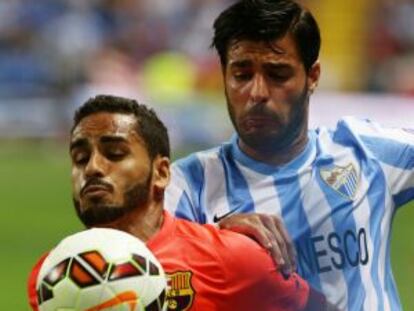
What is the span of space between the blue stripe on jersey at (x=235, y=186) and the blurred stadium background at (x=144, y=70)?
38.6 ft

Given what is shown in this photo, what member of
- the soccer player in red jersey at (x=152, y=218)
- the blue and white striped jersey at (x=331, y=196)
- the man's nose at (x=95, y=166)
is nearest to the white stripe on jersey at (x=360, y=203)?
the blue and white striped jersey at (x=331, y=196)

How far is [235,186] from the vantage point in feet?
21.4

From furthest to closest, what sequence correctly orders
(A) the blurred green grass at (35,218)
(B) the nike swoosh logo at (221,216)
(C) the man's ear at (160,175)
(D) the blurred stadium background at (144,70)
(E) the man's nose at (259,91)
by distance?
1. (D) the blurred stadium background at (144,70)
2. (A) the blurred green grass at (35,218)
3. (B) the nike swoosh logo at (221,216)
4. (E) the man's nose at (259,91)
5. (C) the man's ear at (160,175)

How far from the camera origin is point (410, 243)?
1520 centimetres

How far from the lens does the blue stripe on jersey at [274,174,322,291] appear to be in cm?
632

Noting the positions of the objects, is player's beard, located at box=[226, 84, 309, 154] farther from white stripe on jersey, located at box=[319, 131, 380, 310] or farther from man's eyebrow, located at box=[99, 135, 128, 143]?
man's eyebrow, located at box=[99, 135, 128, 143]

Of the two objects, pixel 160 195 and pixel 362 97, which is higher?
pixel 160 195

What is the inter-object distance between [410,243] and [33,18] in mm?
12635

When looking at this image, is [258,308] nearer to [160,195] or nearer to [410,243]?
[160,195]

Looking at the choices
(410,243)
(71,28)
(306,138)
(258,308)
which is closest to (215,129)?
(71,28)

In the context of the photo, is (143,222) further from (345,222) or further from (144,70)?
(144,70)

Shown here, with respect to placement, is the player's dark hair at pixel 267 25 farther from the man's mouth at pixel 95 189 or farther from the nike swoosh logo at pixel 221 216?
the man's mouth at pixel 95 189

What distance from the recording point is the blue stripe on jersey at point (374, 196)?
6.34 meters

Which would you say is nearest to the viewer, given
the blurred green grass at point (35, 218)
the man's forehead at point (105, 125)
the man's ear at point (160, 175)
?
the man's forehead at point (105, 125)
